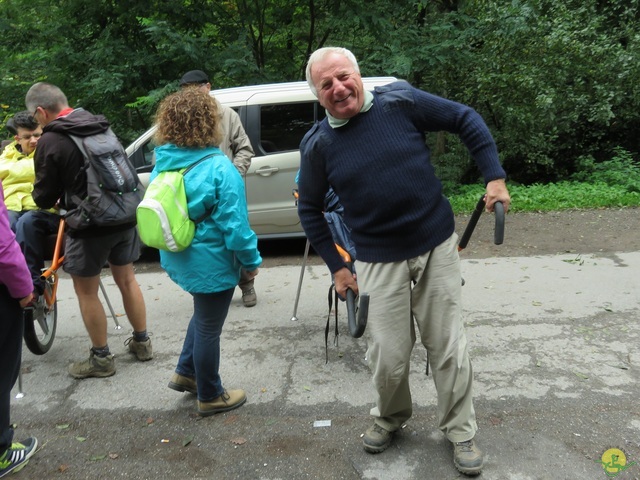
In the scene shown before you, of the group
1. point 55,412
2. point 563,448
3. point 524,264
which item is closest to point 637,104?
point 524,264

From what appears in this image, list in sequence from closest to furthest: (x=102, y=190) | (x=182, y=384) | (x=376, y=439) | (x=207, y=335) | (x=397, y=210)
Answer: (x=397, y=210), (x=376, y=439), (x=207, y=335), (x=182, y=384), (x=102, y=190)

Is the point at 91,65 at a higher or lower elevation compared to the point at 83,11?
lower

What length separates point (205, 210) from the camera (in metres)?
3.39

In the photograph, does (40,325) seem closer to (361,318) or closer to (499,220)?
(361,318)

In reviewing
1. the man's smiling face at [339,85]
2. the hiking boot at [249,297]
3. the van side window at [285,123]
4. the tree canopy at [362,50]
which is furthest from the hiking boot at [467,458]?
the tree canopy at [362,50]

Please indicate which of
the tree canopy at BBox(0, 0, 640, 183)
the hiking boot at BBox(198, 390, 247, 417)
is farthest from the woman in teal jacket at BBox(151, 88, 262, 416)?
the tree canopy at BBox(0, 0, 640, 183)

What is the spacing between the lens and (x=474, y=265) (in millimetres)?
6570

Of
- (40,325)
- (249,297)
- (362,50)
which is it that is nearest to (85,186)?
(40,325)

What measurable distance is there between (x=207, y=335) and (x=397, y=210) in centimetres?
138

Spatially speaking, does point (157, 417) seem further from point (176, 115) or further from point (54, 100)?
point (54, 100)

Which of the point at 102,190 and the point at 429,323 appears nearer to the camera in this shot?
the point at 429,323

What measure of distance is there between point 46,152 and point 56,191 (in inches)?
10.6

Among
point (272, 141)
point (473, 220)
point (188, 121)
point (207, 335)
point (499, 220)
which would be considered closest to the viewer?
point (499, 220)

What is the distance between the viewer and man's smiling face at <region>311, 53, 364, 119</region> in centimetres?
279
